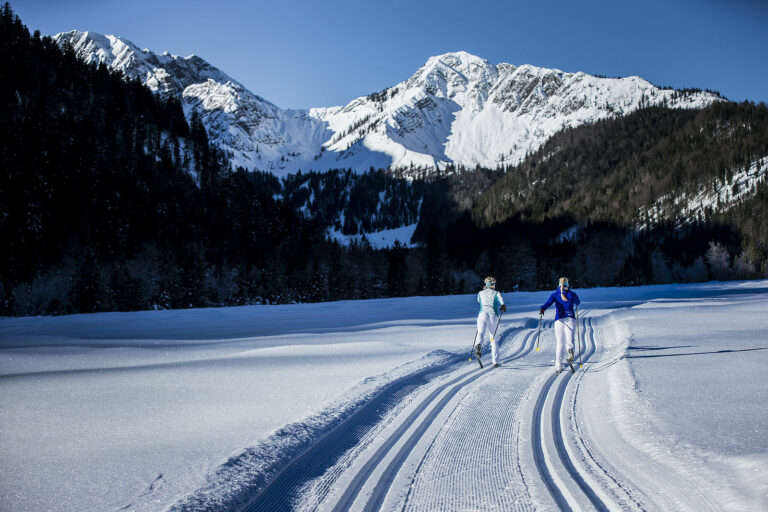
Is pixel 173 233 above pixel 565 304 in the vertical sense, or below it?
above

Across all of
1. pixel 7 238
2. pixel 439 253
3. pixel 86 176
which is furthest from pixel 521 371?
pixel 86 176

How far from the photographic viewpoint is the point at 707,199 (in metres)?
138

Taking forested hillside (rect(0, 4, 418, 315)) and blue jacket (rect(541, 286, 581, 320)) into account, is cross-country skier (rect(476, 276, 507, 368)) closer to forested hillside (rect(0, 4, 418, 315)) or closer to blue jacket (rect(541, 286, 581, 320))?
blue jacket (rect(541, 286, 581, 320))

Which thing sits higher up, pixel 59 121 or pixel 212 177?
pixel 59 121

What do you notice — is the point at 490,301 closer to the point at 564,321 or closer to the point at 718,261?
the point at 564,321

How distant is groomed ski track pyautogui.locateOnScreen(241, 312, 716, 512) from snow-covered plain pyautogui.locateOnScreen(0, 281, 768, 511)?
0.02 meters

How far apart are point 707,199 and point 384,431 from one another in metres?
171

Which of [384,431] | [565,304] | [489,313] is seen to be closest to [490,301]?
[489,313]

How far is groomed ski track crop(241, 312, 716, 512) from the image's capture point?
388 centimetres

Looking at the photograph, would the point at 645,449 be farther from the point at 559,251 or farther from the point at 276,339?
the point at 559,251

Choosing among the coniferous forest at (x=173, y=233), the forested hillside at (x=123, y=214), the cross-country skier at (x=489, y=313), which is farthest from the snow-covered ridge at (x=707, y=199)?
the cross-country skier at (x=489, y=313)

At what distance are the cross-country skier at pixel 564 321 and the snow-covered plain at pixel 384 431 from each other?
0.59m

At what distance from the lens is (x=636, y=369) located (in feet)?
30.2

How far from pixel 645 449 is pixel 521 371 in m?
5.24
